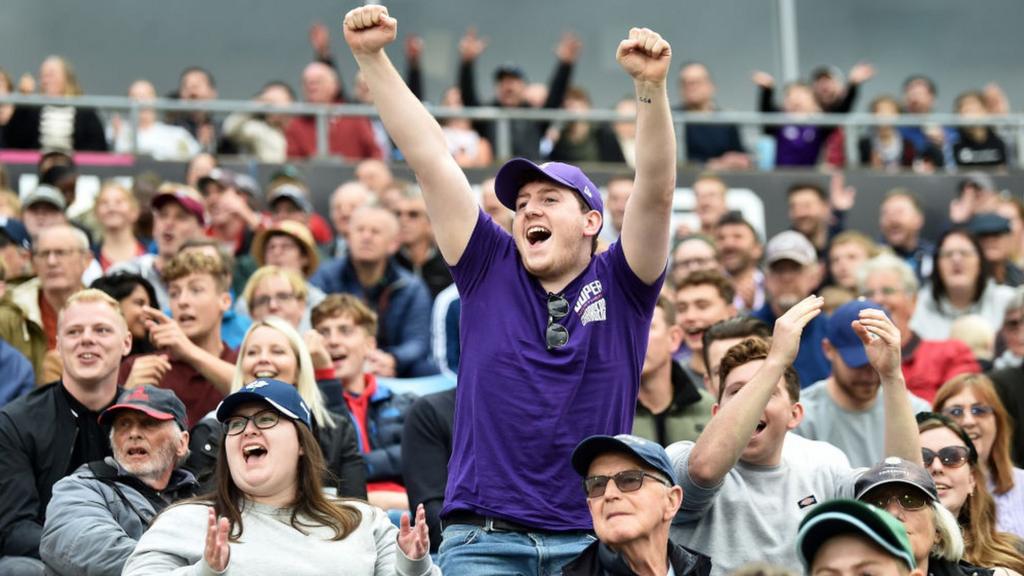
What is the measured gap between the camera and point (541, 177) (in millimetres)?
5625

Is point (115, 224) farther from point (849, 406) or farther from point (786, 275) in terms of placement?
point (849, 406)

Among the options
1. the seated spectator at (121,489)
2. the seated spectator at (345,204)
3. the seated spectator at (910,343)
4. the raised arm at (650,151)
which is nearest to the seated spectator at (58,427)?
the seated spectator at (121,489)

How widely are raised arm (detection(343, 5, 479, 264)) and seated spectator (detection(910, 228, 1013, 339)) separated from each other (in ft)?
22.3

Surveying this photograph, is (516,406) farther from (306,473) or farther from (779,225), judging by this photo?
(779,225)

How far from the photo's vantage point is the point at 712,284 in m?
9.17

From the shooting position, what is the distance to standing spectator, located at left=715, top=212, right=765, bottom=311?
458 inches

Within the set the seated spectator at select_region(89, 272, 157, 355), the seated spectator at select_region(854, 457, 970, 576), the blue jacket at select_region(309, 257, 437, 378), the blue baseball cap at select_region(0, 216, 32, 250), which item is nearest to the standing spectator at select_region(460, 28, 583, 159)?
the blue jacket at select_region(309, 257, 437, 378)

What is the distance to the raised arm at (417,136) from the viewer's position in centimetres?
548

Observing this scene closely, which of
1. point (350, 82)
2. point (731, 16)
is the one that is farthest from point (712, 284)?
point (731, 16)

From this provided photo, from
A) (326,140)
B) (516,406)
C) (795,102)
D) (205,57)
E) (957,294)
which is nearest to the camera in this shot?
(516,406)

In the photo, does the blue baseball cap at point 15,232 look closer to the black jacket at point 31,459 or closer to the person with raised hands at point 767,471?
the black jacket at point 31,459

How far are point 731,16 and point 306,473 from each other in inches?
562

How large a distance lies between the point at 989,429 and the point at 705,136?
8.65m

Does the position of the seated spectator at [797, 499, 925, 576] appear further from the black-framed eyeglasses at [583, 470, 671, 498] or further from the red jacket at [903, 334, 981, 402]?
the red jacket at [903, 334, 981, 402]
